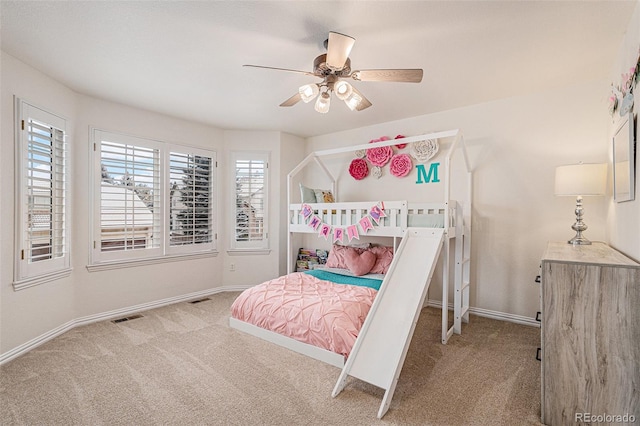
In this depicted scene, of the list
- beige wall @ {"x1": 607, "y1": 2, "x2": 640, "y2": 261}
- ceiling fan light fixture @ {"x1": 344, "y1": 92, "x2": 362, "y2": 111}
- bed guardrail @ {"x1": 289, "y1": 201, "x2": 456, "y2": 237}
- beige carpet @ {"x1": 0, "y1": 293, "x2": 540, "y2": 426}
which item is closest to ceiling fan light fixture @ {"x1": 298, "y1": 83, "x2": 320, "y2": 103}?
ceiling fan light fixture @ {"x1": 344, "y1": 92, "x2": 362, "y2": 111}

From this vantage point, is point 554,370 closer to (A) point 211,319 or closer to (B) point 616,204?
Answer: (B) point 616,204

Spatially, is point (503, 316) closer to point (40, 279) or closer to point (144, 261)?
point (144, 261)

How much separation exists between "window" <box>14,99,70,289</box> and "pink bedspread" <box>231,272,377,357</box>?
5.85ft

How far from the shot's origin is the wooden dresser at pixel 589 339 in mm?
1612

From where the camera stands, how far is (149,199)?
391 centimetres

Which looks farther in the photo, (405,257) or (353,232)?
(353,232)

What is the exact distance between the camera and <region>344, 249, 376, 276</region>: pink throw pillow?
3.73 metres

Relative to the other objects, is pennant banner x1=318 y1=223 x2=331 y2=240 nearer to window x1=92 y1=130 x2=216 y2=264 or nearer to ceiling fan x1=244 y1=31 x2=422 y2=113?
ceiling fan x1=244 y1=31 x2=422 y2=113

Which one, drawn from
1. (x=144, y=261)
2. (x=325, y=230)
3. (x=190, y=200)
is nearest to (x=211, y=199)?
(x=190, y=200)

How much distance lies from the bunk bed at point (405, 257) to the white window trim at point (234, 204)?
0.84 metres

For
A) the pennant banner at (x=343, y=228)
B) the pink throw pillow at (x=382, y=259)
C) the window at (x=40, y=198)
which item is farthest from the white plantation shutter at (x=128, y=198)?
the pink throw pillow at (x=382, y=259)

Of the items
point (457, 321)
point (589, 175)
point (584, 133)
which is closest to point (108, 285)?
point (457, 321)

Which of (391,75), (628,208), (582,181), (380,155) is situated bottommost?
(628,208)

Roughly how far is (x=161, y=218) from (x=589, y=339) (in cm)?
424
